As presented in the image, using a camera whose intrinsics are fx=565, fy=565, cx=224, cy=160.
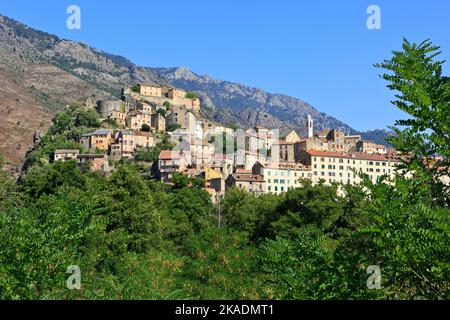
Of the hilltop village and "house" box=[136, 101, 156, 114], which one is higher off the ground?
"house" box=[136, 101, 156, 114]

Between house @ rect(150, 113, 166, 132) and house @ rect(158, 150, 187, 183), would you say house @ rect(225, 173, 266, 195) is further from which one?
house @ rect(150, 113, 166, 132)

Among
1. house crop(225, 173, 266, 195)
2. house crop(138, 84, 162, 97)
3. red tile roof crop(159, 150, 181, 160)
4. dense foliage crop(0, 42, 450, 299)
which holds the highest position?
house crop(138, 84, 162, 97)

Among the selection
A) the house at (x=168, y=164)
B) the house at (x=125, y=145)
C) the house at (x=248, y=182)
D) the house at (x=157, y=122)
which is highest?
the house at (x=157, y=122)

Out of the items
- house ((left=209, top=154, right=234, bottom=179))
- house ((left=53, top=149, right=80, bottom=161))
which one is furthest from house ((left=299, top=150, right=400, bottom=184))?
house ((left=53, top=149, right=80, bottom=161))

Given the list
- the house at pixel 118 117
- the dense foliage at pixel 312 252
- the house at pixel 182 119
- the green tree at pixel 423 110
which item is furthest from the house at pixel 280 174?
the green tree at pixel 423 110

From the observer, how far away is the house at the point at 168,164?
3841 inches

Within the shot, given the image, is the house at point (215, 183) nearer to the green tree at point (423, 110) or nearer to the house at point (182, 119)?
the house at point (182, 119)

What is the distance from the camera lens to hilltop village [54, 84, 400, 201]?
98.3 m

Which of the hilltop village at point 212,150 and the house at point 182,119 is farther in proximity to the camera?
the house at point 182,119

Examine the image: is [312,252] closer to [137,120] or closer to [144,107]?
[137,120]

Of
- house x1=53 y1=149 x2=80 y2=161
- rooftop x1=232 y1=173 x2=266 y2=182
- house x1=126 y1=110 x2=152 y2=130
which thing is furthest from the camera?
house x1=126 y1=110 x2=152 y2=130

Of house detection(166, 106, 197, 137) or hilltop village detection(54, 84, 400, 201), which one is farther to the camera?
house detection(166, 106, 197, 137)

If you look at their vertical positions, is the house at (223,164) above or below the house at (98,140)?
below
